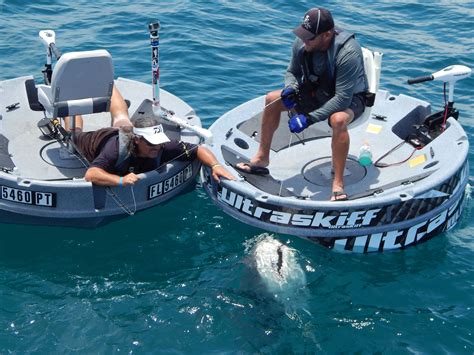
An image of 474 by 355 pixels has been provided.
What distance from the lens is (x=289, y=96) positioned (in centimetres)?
852

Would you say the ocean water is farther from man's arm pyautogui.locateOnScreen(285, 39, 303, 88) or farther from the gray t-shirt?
man's arm pyautogui.locateOnScreen(285, 39, 303, 88)

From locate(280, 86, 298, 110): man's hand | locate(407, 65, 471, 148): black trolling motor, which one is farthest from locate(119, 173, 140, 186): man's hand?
locate(407, 65, 471, 148): black trolling motor

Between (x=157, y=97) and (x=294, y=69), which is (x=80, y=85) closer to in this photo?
(x=157, y=97)

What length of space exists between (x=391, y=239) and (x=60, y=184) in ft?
11.7

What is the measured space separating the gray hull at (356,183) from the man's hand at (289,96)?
3.01 feet

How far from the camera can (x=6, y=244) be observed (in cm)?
809

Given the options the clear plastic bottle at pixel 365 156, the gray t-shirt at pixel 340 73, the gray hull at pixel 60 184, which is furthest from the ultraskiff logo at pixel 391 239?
the gray hull at pixel 60 184

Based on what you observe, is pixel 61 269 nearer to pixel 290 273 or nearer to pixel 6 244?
pixel 6 244

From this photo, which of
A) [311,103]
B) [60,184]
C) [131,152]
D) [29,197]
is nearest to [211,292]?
[131,152]

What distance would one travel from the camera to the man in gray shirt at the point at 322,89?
8078 mm

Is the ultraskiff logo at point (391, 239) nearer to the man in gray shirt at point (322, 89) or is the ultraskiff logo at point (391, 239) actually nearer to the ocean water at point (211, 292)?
the ocean water at point (211, 292)

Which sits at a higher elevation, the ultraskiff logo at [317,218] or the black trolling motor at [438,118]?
the black trolling motor at [438,118]

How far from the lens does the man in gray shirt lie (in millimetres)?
8078

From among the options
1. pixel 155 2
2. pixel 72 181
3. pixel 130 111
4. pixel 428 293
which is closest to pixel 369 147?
pixel 428 293
